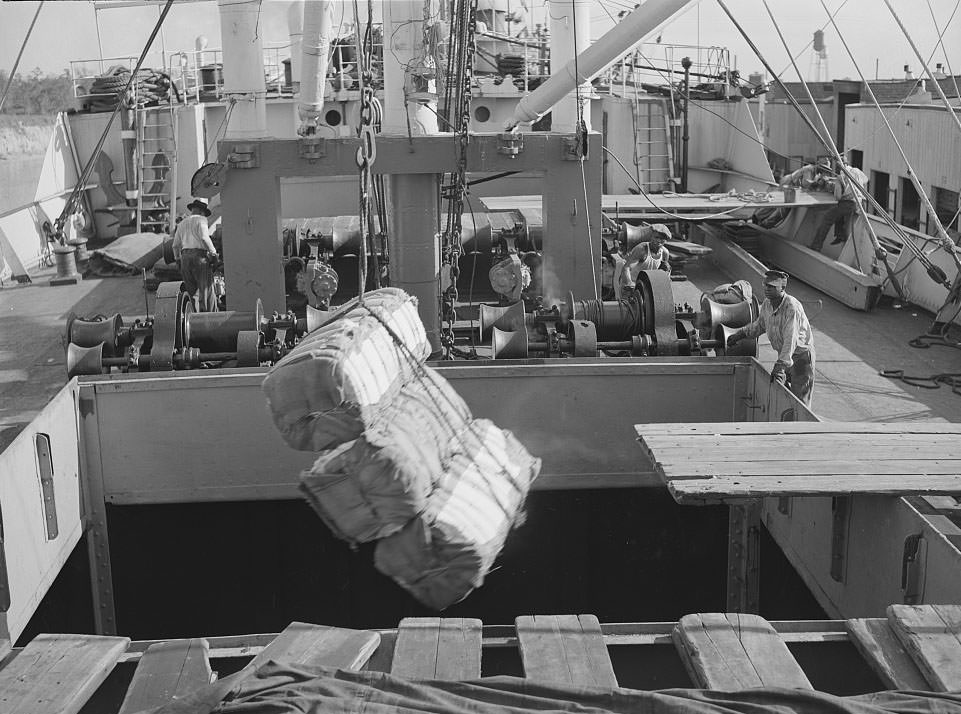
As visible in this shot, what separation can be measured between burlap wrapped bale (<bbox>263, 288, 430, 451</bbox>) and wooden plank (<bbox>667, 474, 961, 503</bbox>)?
2.03m

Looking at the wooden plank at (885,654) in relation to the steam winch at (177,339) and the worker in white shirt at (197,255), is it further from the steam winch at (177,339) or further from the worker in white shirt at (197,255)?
the worker in white shirt at (197,255)

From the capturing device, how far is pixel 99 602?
8438 millimetres

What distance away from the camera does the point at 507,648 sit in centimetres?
492

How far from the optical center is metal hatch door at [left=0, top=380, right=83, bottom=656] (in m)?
6.58

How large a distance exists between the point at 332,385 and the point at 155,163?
19.5m

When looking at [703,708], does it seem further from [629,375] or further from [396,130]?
[396,130]

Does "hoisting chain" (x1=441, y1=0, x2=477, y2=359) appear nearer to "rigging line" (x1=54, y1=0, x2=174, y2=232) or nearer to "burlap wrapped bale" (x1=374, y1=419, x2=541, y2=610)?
"rigging line" (x1=54, y1=0, x2=174, y2=232)

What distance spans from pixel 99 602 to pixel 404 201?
4.73 meters

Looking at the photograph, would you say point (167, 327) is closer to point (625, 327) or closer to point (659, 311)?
point (625, 327)

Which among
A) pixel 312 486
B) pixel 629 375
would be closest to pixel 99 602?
pixel 629 375

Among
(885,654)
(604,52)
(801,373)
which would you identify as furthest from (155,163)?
(885,654)

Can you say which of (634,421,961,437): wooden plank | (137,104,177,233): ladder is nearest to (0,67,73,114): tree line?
(137,104,177,233): ladder

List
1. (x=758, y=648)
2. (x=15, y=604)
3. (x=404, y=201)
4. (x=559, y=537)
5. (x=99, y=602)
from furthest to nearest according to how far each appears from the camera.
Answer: (x=404, y=201)
(x=559, y=537)
(x=99, y=602)
(x=15, y=604)
(x=758, y=648)

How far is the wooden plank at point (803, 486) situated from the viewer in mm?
5867
